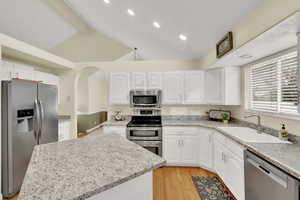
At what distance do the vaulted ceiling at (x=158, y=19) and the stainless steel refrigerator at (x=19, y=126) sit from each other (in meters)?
1.91

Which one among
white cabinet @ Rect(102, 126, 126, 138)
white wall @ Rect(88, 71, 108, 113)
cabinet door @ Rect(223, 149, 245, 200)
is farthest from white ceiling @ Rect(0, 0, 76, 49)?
cabinet door @ Rect(223, 149, 245, 200)

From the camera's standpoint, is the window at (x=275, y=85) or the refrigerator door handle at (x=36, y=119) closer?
the window at (x=275, y=85)

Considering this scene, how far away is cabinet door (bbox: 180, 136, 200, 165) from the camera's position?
9.75 ft

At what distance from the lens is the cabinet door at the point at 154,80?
3.36 m

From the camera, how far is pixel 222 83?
292 cm

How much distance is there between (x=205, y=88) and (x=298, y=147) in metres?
1.91

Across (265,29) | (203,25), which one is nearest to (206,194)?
(265,29)

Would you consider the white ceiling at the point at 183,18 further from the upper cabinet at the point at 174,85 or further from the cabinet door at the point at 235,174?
the cabinet door at the point at 235,174

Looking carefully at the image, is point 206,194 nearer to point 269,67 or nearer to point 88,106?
point 269,67

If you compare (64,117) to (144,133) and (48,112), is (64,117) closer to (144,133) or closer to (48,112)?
(48,112)

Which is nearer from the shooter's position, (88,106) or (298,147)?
(298,147)

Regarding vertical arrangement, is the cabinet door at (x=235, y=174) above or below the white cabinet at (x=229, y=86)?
below

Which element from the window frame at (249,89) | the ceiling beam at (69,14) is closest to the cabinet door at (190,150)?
the window frame at (249,89)

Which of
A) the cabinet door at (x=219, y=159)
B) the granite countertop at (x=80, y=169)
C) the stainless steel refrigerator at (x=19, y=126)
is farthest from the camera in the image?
the cabinet door at (x=219, y=159)
